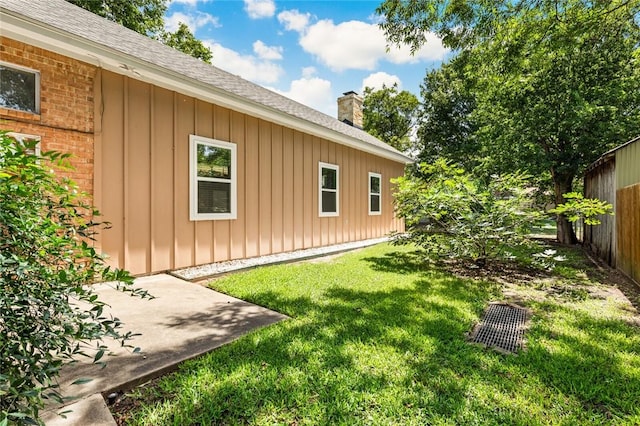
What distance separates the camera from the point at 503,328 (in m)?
3.00

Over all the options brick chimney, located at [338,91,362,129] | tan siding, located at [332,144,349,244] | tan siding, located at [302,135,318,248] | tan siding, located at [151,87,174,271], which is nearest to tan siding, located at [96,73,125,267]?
tan siding, located at [151,87,174,271]

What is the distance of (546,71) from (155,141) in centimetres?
1107

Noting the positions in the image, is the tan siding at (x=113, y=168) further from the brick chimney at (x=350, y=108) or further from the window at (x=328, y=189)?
the brick chimney at (x=350, y=108)

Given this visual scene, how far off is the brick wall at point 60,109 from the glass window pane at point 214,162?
63.8 inches

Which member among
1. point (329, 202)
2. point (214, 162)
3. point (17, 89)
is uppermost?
point (17, 89)

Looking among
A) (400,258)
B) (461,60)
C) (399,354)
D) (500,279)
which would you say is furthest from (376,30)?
(399,354)

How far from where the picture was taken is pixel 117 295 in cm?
385

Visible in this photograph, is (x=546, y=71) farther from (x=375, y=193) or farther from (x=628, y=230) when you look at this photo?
(x=628, y=230)

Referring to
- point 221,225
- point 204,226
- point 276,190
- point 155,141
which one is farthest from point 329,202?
point 155,141

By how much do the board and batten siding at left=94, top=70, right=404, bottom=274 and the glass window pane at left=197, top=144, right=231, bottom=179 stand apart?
224 mm

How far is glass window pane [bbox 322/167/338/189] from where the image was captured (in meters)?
8.27

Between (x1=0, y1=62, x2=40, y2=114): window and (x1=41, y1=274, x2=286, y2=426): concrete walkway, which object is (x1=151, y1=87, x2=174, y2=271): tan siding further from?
(x1=0, y1=62, x2=40, y2=114): window

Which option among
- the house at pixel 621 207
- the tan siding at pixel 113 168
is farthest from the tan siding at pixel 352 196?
the tan siding at pixel 113 168

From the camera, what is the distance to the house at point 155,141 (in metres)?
3.83
